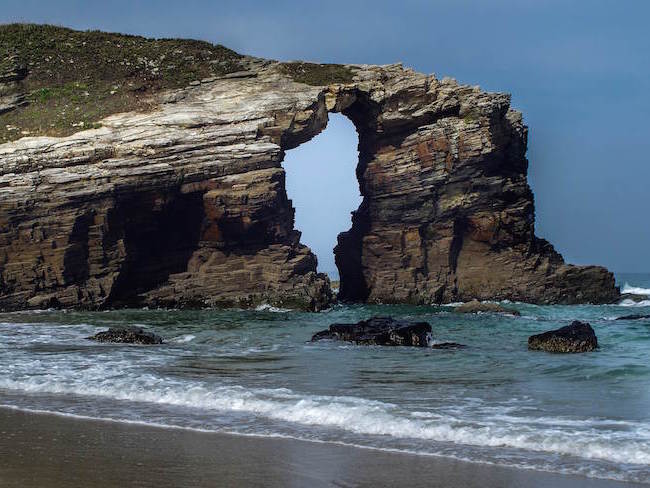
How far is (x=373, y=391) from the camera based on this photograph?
13695 millimetres

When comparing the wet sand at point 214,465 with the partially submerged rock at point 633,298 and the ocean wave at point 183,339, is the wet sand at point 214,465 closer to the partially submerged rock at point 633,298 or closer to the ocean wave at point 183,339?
the ocean wave at point 183,339

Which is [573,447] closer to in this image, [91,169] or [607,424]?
[607,424]

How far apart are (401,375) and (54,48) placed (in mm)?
46332

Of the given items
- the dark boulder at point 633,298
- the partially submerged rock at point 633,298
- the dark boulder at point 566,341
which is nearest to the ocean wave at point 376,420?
the dark boulder at point 566,341

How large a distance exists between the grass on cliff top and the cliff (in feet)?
0.55

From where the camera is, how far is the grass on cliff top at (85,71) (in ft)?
144

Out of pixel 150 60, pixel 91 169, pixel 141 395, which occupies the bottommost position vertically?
pixel 141 395

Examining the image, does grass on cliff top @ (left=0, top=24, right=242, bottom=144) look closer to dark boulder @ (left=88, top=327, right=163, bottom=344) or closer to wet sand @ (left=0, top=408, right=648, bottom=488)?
dark boulder @ (left=88, top=327, right=163, bottom=344)

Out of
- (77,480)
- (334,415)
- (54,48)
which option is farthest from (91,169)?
(77,480)

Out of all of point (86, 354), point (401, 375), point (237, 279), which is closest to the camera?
Answer: point (401, 375)

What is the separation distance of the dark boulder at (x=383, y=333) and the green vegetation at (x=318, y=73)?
25.7 m

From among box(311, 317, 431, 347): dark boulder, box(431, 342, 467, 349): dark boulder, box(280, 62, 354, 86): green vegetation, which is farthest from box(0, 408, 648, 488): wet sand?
box(280, 62, 354, 86): green vegetation

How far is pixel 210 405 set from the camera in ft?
41.8

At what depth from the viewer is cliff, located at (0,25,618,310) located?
38.6 meters
